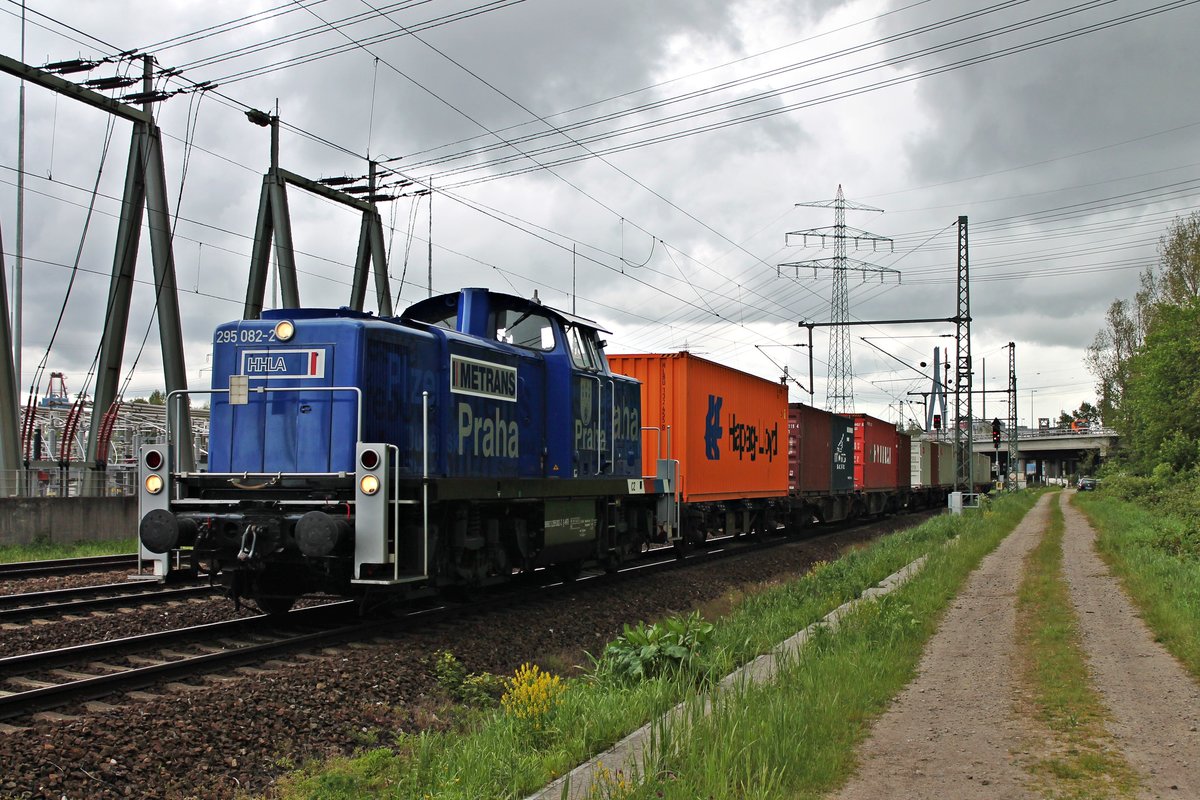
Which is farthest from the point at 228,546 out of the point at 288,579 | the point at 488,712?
the point at 488,712

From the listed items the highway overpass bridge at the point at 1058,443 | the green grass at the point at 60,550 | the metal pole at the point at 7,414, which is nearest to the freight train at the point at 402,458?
the green grass at the point at 60,550

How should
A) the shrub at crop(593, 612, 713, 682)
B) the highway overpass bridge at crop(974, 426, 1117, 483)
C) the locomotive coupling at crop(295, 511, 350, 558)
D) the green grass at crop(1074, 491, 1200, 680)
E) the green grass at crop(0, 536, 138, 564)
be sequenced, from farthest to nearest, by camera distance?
1. the highway overpass bridge at crop(974, 426, 1117, 483)
2. the green grass at crop(0, 536, 138, 564)
3. the green grass at crop(1074, 491, 1200, 680)
4. the locomotive coupling at crop(295, 511, 350, 558)
5. the shrub at crop(593, 612, 713, 682)

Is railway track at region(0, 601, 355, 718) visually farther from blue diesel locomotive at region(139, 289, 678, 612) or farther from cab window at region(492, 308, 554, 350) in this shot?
cab window at region(492, 308, 554, 350)

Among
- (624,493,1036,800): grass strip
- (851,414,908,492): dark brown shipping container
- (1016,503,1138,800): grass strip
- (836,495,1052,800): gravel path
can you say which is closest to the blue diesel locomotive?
(624,493,1036,800): grass strip

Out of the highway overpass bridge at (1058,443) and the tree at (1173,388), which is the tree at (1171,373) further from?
the highway overpass bridge at (1058,443)

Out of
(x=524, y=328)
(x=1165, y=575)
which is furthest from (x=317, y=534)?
(x=1165, y=575)

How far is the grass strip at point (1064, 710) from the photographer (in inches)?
189

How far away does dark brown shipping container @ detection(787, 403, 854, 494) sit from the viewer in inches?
979

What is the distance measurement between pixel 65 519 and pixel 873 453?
24079mm

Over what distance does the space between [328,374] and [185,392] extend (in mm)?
1579

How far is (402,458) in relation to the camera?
9.70 m

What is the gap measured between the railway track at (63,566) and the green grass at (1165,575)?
45.5 feet

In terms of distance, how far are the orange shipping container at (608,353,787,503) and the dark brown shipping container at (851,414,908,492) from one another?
977 centimetres

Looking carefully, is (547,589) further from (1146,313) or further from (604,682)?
(1146,313)
